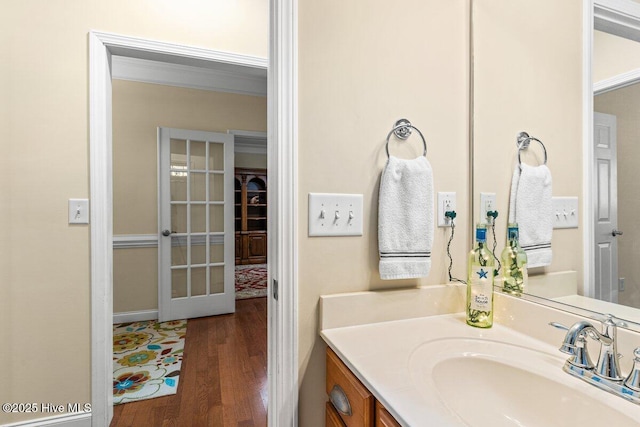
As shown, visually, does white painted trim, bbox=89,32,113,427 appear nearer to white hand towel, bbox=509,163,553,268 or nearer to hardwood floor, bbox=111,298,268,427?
hardwood floor, bbox=111,298,268,427

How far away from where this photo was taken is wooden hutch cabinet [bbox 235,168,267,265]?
6.29 metres

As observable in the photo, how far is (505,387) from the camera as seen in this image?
2.20 feet

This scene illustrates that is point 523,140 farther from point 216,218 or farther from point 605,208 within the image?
point 216,218

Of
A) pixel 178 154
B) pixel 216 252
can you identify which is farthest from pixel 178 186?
pixel 216 252

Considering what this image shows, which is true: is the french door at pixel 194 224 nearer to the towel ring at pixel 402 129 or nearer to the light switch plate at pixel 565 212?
the towel ring at pixel 402 129

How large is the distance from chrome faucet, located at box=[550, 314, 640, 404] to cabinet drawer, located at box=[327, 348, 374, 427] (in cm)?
42

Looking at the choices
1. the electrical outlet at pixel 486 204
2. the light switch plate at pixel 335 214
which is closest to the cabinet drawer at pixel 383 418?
the light switch plate at pixel 335 214

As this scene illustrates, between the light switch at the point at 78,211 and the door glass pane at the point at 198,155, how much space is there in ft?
5.54

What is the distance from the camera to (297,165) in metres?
0.86

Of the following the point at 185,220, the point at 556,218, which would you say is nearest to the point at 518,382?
the point at 556,218

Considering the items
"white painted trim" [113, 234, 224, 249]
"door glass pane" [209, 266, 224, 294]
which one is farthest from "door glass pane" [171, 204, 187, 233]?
"door glass pane" [209, 266, 224, 294]

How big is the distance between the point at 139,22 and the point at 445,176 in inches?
70.7

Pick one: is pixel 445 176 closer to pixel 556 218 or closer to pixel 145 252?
pixel 556 218

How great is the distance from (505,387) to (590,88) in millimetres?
724
